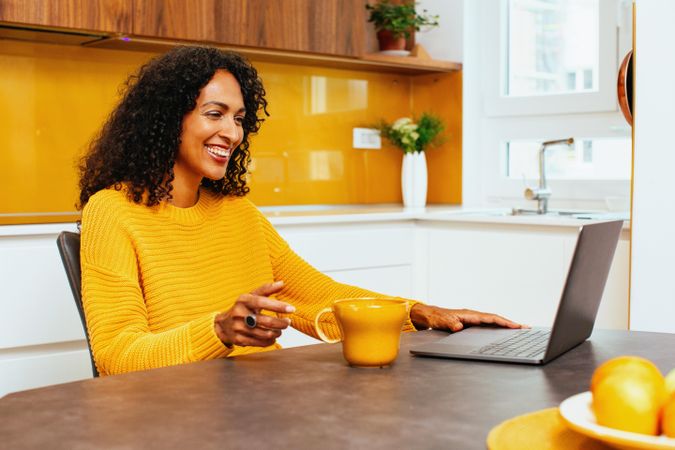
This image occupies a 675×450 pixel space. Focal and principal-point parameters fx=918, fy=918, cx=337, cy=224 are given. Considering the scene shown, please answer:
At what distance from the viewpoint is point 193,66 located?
77.5 inches

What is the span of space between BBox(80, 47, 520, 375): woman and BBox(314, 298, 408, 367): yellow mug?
38 centimetres

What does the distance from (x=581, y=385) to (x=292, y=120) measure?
2763 millimetres

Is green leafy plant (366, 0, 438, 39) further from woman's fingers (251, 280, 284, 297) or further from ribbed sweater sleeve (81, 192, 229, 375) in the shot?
woman's fingers (251, 280, 284, 297)

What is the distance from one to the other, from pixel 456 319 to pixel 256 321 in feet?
1.39

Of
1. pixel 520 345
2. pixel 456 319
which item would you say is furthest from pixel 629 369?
pixel 456 319

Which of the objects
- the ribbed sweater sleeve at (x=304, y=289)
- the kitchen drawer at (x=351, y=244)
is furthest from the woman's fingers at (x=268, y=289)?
the kitchen drawer at (x=351, y=244)

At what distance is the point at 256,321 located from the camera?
4.35 feet

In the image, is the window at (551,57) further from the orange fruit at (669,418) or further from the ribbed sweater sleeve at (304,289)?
the orange fruit at (669,418)

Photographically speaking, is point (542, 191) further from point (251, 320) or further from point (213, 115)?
point (251, 320)

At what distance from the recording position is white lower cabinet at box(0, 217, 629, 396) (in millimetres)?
2516

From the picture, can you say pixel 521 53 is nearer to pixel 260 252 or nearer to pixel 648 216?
pixel 648 216

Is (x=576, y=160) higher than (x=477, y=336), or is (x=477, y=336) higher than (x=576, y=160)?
(x=576, y=160)

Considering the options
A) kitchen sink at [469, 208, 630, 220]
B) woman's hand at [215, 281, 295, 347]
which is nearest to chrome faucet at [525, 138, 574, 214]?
kitchen sink at [469, 208, 630, 220]

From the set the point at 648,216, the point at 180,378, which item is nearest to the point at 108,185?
the point at 180,378
